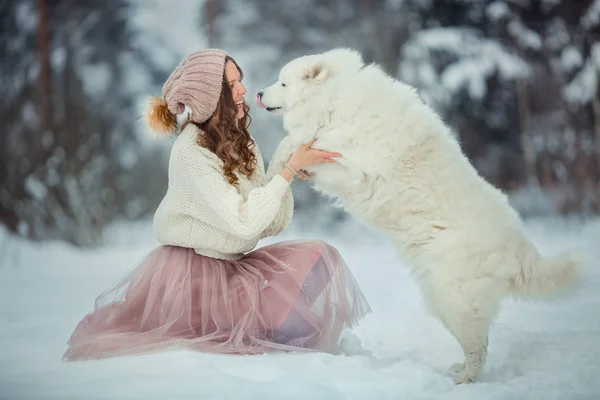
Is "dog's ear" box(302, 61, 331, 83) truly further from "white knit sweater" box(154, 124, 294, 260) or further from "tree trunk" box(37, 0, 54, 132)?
"tree trunk" box(37, 0, 54, 132)

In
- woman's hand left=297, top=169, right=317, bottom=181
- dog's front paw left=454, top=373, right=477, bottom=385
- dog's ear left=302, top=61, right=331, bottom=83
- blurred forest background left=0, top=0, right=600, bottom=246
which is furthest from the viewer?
blurred forest background left=0, top=0, right=600, bottom=246

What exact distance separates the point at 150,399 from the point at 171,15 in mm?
9362

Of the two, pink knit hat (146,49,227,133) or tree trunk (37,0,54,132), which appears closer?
pink knit hat (146,49,227,133)

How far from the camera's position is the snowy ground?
6.73 ft

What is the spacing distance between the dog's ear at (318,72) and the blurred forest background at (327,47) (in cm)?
603

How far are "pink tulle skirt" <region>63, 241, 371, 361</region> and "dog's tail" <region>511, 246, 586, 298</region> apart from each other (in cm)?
78

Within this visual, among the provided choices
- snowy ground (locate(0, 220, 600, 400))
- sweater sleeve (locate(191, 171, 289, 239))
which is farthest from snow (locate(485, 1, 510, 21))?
sweater sleeve (locate(191, 171, 289, 239))

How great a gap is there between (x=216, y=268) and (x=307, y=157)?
677mm

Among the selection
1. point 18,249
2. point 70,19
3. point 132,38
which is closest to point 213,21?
point 132,38

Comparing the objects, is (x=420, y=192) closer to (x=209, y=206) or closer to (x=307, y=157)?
(x=307, y=157)

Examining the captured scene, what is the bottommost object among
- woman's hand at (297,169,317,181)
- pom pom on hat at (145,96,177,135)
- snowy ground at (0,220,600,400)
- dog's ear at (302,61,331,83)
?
snowy ground at (0,220,600,400)

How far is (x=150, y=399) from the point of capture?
1946 millimetres

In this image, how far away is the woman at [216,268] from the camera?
238 cm

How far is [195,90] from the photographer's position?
2.52 meters
